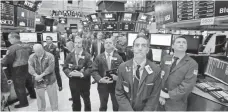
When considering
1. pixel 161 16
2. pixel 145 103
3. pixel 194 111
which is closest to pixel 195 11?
pixel 161 16

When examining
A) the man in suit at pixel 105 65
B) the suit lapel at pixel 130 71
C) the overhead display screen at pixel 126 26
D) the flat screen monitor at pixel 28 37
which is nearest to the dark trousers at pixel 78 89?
the man in suit at pixel 105 65

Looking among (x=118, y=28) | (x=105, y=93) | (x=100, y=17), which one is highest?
(x=100, y=17)

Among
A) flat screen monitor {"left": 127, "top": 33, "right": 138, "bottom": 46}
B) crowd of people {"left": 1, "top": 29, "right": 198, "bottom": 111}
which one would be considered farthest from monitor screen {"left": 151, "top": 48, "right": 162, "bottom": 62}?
flat screen monitor {"left": 127, "top": 33, "right": 138, "bottom": 46}

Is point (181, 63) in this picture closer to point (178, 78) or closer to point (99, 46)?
point (178, 78)

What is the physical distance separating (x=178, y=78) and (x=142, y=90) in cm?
76

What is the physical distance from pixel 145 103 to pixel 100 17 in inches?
448

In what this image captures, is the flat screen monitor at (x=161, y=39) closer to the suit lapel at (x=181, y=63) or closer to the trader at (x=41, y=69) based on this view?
the suit lapel at (x=181, y=63)

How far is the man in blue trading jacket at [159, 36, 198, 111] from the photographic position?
6.77ft

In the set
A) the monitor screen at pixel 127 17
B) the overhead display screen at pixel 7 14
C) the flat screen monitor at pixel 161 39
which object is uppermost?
the monitor screen at pixel 127 17

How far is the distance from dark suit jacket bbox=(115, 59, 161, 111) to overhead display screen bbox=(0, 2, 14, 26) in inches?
181

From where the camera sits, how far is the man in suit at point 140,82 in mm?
1713

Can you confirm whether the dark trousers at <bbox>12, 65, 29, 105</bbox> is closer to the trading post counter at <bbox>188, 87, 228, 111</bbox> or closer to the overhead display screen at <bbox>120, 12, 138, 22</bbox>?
the trading post counter at <bbox>188, 87, 228, 111</bbox>

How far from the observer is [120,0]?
46.6 ft

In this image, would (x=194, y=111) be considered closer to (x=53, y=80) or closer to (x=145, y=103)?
(x=145, y=103)
